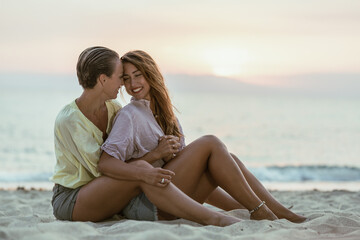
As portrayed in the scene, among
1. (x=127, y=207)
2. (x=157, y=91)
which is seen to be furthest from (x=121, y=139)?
(x=157, y=91)

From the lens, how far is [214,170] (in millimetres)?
3459

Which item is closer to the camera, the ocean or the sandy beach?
the sandy beach

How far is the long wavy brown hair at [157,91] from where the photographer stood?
11.8ft

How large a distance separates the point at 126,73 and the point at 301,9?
14791 mm

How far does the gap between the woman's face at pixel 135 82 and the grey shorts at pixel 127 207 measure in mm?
758

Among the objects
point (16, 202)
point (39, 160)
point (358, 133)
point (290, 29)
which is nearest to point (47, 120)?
point (39, 160)

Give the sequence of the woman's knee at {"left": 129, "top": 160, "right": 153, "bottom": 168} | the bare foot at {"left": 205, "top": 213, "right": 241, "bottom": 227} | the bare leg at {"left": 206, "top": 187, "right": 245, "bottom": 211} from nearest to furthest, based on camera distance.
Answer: the bare foot at {"left": 205, "top": 213, "right": 241, "bottom": 227} → the woman's knee at {"left": 129, "top": 160, "right": 153, "bottom": 168} → the bare leg at {"left": 206, "top": 187, "right": 245, "bottom": 211}

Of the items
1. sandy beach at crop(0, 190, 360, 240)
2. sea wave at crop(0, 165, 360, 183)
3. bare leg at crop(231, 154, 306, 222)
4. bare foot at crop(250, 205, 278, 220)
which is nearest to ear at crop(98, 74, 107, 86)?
sandy beach at crop(0, 190, 360, 240)

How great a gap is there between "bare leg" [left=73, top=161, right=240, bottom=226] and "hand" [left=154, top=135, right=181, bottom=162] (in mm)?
203

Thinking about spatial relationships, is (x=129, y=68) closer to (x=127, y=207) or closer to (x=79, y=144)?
(x=79, y=144)

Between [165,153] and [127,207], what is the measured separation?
1.53 ft

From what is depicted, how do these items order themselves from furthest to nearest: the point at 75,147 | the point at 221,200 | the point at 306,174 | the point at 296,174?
the point at 306,174
the point at 296,174
the point at 221,200
the point at 75,147

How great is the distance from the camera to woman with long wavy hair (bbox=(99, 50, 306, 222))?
3.38 meters

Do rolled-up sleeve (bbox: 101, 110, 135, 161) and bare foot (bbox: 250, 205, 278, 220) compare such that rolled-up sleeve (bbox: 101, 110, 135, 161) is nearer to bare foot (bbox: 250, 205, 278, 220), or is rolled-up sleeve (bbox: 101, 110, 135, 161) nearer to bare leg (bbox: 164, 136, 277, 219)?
bare leg (bbox: 164, 136, 277, 219)
